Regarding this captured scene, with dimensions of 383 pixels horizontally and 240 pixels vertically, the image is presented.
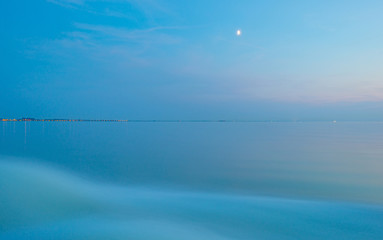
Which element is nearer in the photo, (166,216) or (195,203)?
(166,216)

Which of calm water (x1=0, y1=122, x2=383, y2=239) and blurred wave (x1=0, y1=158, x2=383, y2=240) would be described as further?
calm water (x1=0, y1=122, x2=383, y2=239)

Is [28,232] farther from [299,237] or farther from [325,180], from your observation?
[325,180]

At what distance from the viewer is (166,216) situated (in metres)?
9.74

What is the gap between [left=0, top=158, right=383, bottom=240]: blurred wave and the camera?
8188 mm

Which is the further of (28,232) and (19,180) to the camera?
(19,180)

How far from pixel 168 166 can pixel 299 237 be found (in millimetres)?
13951

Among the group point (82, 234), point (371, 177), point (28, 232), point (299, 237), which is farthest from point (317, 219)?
point (371, 177)

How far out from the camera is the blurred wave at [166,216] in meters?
8.19

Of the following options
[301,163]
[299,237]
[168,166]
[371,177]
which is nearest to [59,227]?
[299,237]

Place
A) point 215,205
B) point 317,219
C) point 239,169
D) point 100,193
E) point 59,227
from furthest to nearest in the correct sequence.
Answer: point 239,169 → point 100,193 → point 215,205 → point 317,219 → point 59,227

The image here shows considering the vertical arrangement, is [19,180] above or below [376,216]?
above

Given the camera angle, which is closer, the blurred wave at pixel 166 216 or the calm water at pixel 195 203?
the blurred wave at pixel 166 216

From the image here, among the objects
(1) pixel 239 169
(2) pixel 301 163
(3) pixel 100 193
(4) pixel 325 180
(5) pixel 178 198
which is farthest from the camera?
(2) pixel 301 163

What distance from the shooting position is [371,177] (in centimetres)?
1755
